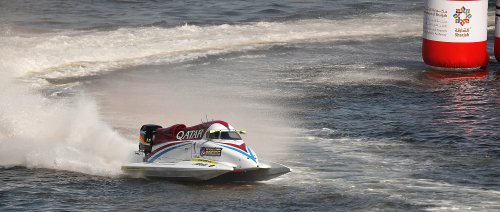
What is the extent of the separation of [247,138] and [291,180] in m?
4.25

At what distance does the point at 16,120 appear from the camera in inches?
1104

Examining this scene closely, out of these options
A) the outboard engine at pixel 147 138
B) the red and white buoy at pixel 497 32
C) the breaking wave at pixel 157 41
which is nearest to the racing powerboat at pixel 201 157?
the outboard engine at pixel 147 138

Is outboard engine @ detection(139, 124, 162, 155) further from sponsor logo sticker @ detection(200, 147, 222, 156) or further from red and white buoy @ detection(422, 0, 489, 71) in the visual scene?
red and white buoy @ detection(422, 0, 489, 71)

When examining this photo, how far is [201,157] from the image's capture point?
906 inches

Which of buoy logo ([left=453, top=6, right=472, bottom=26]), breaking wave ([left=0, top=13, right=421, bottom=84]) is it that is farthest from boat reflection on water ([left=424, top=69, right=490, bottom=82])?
breaking wave ([left=0, top=13, right=421, bottom=84])

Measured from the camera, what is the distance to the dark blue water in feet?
Result: 72.6

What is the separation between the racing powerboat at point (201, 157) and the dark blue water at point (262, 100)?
31cm

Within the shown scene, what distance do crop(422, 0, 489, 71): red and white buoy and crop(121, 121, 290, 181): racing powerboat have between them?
1313 cm

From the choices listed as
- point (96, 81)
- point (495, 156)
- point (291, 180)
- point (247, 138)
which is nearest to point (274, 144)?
point (247, 138)

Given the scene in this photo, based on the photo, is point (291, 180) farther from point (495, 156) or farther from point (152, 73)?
point (152, 73)

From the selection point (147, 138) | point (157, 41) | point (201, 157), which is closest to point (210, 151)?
point (201, 157)

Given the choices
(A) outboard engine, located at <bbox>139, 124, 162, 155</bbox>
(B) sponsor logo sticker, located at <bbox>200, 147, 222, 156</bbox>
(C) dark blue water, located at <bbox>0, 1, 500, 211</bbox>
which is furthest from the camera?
(A) outboard engine, located at <bbox>139, 124, 162, 155</bbox>

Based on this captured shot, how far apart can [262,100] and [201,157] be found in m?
8.91

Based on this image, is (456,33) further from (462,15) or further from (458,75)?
(458,75)
